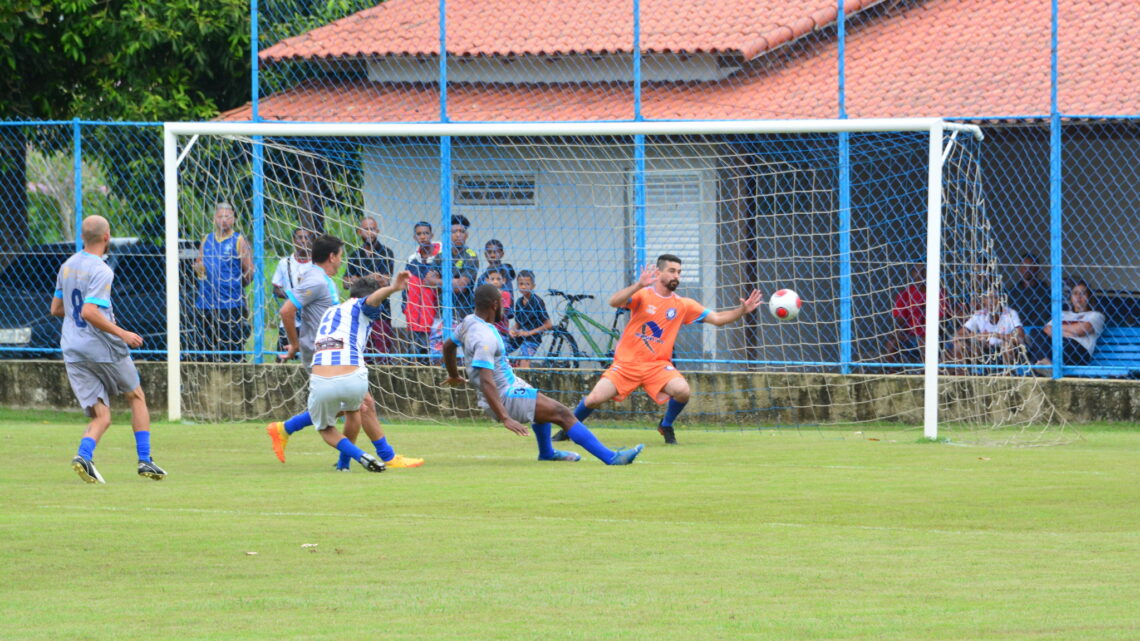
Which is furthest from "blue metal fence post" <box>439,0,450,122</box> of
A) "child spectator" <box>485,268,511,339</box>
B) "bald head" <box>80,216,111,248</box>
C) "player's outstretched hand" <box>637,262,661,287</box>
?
"bald head" <box>80,216,111,248</box>

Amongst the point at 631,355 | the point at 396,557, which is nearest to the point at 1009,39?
the point at 631,355

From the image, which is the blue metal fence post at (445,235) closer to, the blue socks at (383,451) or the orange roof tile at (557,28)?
the orange roof tile at (557,28)

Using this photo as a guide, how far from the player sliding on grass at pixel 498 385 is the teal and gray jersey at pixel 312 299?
1287 mm

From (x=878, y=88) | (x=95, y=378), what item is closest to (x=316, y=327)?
(x=95, y=378)

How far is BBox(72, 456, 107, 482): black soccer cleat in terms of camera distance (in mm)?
11398

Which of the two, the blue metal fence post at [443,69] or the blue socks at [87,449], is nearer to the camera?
the blue socks at [87,449]

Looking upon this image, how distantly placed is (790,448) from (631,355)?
1.59 metres

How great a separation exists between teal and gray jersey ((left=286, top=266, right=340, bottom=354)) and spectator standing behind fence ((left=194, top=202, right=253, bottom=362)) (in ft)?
13.2

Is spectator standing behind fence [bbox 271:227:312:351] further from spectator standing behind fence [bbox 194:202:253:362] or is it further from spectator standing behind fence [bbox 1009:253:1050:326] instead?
spectator standing behind fence [bbox 1009:253:1050:326]

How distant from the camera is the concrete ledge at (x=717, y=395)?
1589 cm

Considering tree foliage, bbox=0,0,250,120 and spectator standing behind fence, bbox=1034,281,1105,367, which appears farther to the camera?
tree foliage, bbox=0,0,250,120

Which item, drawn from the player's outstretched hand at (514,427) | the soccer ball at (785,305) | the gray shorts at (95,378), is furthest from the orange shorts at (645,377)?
the gray shorts at (95,378)

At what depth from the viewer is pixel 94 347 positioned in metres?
11.6

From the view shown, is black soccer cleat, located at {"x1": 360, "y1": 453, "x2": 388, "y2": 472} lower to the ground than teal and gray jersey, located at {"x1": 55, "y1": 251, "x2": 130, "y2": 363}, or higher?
lower
